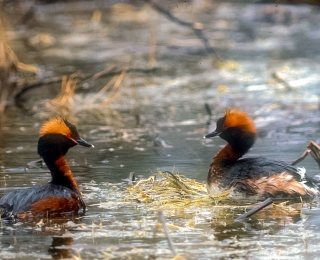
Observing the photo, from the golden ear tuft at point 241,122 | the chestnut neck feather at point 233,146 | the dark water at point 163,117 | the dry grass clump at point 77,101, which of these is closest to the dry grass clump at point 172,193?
the dark water at point 163,117

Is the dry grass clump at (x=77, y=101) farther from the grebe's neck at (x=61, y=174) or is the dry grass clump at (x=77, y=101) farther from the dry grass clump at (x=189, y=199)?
the grebe's neck at (x=61, y=174)

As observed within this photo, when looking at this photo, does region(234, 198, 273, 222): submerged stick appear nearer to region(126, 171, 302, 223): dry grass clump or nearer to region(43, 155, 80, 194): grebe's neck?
region(126, 171, 302, 223): dry grass clump

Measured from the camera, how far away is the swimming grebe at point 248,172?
329 inches

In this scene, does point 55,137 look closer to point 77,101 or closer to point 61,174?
point 61,174

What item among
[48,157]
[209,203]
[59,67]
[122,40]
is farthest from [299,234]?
[122,40]

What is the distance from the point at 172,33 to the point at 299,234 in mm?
15756

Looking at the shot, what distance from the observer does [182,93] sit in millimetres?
15500

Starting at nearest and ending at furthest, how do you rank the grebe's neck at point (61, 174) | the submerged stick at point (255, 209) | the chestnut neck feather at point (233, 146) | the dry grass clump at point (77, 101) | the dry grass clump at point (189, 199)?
the submerged stick at point (255, 209) < the dry grass clump at point (189, 199) < the grebe's neck at point (61, 174) < the chestnut neck feather at point (233, 146) < the dry grass clump at point (77, 101)

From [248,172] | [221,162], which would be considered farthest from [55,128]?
[248,172]

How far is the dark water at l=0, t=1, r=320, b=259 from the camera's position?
6605 mm

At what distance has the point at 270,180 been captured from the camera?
8391 millimetres

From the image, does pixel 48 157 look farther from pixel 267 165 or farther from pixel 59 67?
pixel 59 67

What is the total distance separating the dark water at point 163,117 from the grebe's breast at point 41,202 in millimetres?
192

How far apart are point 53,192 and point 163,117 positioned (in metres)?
6.00
